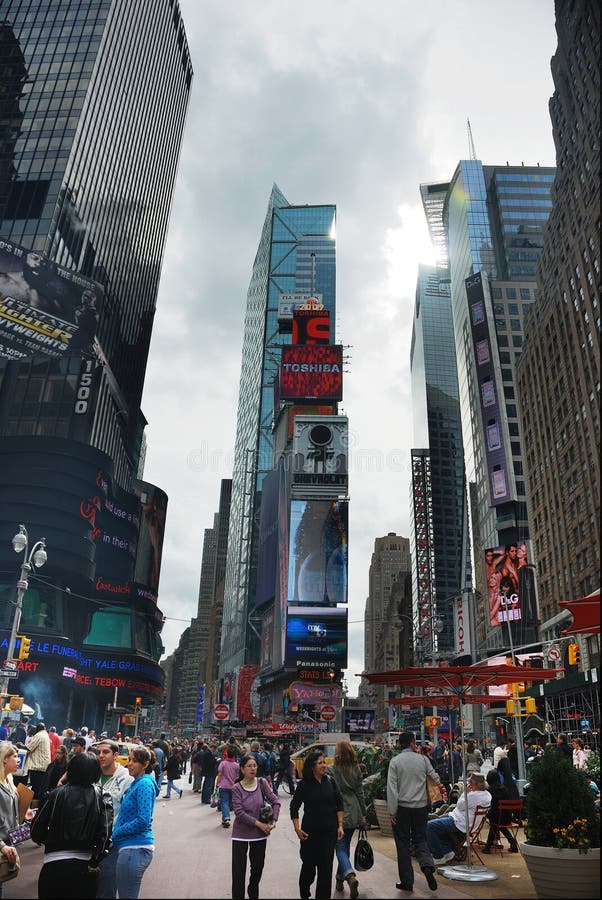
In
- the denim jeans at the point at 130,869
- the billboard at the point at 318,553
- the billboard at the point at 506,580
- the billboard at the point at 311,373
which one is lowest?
the denim jeans at the point at 130,869

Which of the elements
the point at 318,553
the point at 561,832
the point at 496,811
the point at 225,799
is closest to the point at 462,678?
the point at 496,811

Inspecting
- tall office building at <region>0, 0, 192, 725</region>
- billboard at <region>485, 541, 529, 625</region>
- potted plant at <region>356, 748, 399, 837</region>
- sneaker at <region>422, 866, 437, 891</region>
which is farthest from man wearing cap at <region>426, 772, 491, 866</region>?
billboard at <region>485, 541, 529, 625</region>

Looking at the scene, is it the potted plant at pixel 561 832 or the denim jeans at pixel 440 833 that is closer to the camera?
the potted plant at pixel 561 832

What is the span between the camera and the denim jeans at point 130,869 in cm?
624

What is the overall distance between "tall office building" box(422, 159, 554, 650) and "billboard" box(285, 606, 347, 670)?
868 inches

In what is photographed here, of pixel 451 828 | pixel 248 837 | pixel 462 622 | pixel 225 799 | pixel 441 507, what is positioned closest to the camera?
pixel 248 837

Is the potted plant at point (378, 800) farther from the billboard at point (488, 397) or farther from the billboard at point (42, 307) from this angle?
the billboard at point (488, 397)

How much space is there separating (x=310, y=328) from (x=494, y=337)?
118 ft

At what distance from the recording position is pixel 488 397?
3947 inches

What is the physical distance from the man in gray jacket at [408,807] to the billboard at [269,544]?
104 meters

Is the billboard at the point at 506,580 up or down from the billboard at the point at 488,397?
down

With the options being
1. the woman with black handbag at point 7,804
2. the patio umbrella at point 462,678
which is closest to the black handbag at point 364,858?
the patio umbrella at point 462,678

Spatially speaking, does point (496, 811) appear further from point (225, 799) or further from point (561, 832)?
point (225, 799)

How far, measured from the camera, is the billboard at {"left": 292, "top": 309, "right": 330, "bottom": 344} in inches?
4931
